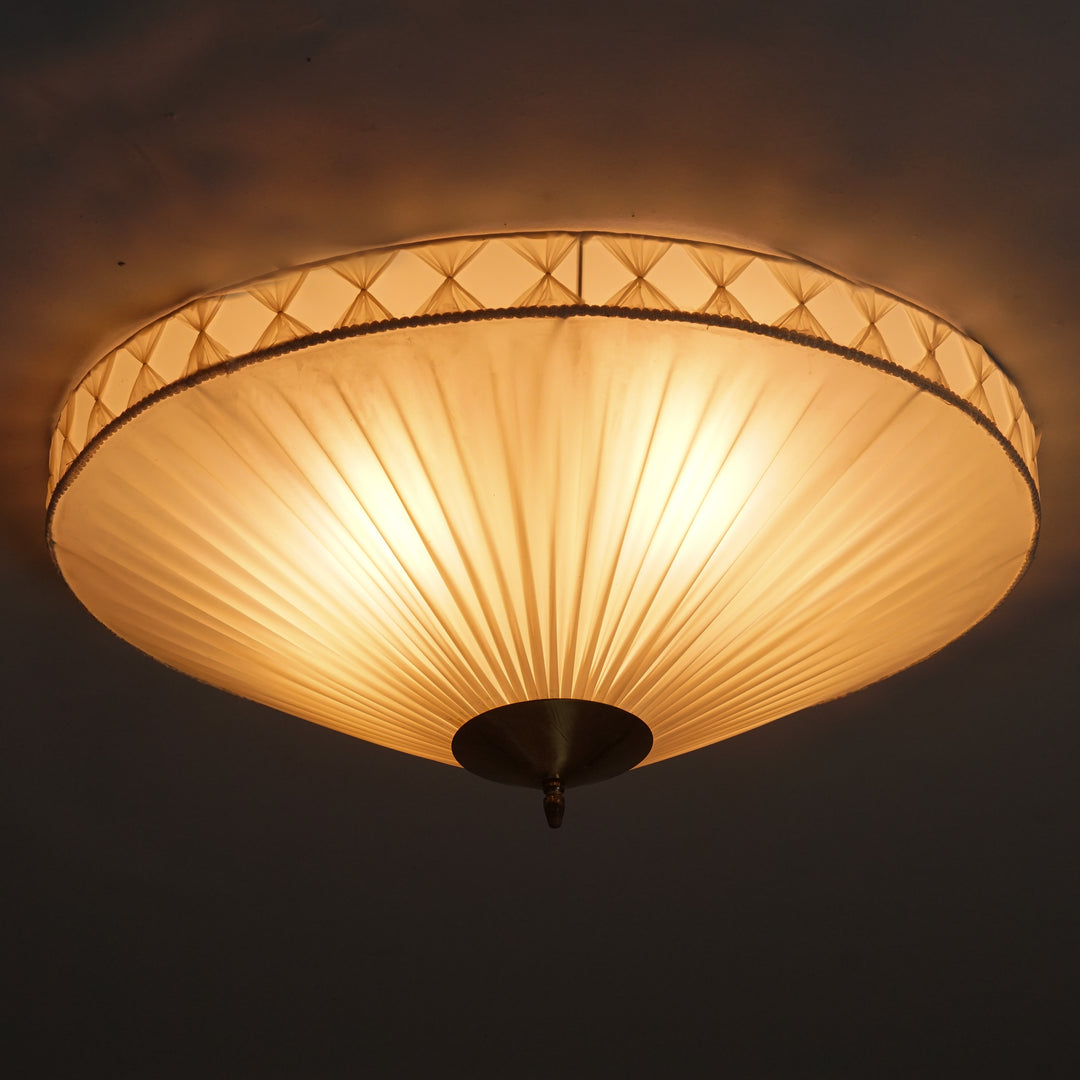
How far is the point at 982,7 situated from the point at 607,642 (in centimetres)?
71

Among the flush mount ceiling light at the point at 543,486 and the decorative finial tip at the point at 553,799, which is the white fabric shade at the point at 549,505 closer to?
the flush mount ceiling light at the point at 543,486

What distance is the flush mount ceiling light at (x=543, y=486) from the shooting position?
1.46 m

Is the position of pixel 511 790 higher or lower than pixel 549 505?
higher

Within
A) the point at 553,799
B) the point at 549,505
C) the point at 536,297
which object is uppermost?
the point at 536,297

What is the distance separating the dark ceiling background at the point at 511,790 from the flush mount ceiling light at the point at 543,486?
0.22 feet

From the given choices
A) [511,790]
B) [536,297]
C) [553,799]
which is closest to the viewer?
[536,297]

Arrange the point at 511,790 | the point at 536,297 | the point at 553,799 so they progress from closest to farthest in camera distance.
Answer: the point at 536,297
the point at 553,799
the point at 511,790

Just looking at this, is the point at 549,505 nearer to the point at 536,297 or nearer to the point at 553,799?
the point at 536,297

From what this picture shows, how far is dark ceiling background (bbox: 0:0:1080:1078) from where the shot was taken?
1.37 meters

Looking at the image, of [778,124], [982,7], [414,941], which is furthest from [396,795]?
[982,7]

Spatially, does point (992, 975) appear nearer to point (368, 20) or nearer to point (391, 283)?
point (391, 283)

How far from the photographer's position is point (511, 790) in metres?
2.53

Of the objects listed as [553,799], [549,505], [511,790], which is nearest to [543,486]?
[549,505]

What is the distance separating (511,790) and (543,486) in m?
1.12
